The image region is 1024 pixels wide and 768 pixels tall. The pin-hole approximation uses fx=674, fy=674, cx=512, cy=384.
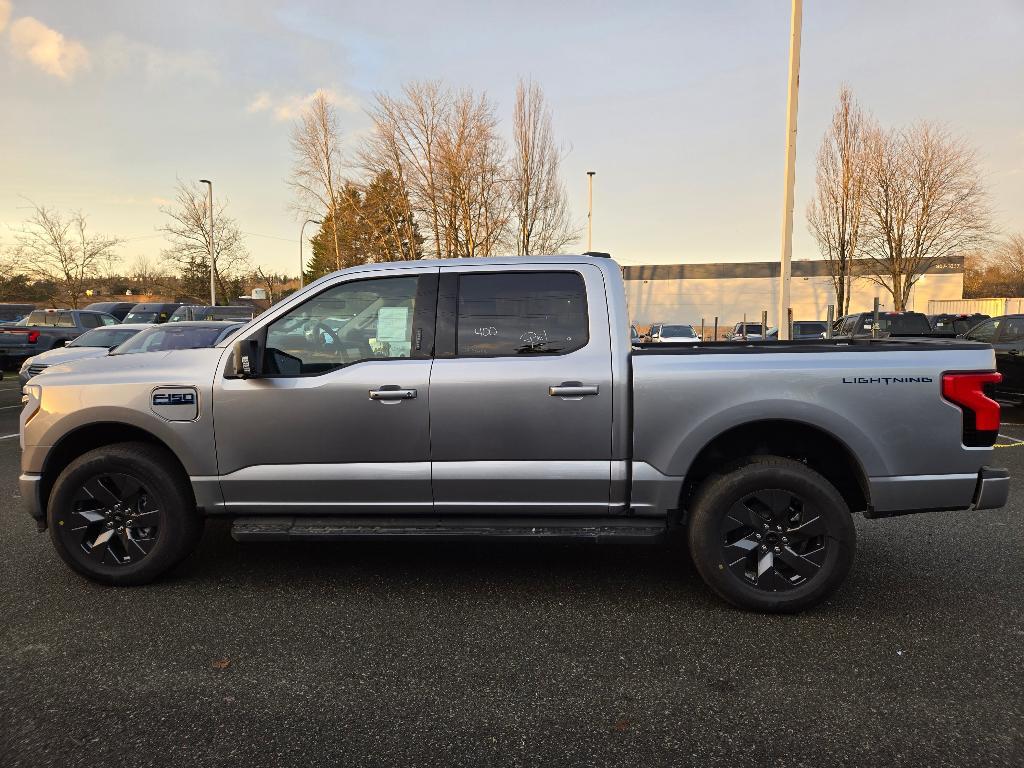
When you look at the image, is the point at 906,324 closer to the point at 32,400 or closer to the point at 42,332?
the point at 32,400

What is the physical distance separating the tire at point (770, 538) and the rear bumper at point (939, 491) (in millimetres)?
238

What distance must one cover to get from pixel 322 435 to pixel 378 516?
1.84 ft

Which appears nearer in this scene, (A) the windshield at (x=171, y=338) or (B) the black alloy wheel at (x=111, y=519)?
(B) the black alloy wheel at (x=111, y=519)

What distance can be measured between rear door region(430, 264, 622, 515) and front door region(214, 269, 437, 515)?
0.13 metres

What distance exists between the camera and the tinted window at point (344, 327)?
3.88 metres

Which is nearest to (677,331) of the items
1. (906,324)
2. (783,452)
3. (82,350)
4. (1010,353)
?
(906,324)

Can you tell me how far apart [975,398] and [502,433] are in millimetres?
2441

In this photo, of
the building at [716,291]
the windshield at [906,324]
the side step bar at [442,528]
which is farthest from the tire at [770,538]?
the building at [716,291]

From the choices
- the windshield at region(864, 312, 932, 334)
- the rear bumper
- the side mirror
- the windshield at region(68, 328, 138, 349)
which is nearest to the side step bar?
the side mirror

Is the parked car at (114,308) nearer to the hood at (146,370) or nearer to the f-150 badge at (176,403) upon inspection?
the hood at (146,370)

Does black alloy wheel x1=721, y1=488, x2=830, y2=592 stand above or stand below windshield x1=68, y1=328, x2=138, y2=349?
below

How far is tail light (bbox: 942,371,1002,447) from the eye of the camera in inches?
135

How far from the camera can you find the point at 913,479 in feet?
11.5

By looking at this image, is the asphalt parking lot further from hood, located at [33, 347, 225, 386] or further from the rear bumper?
hood, located at [33, 347, 225, 386]
